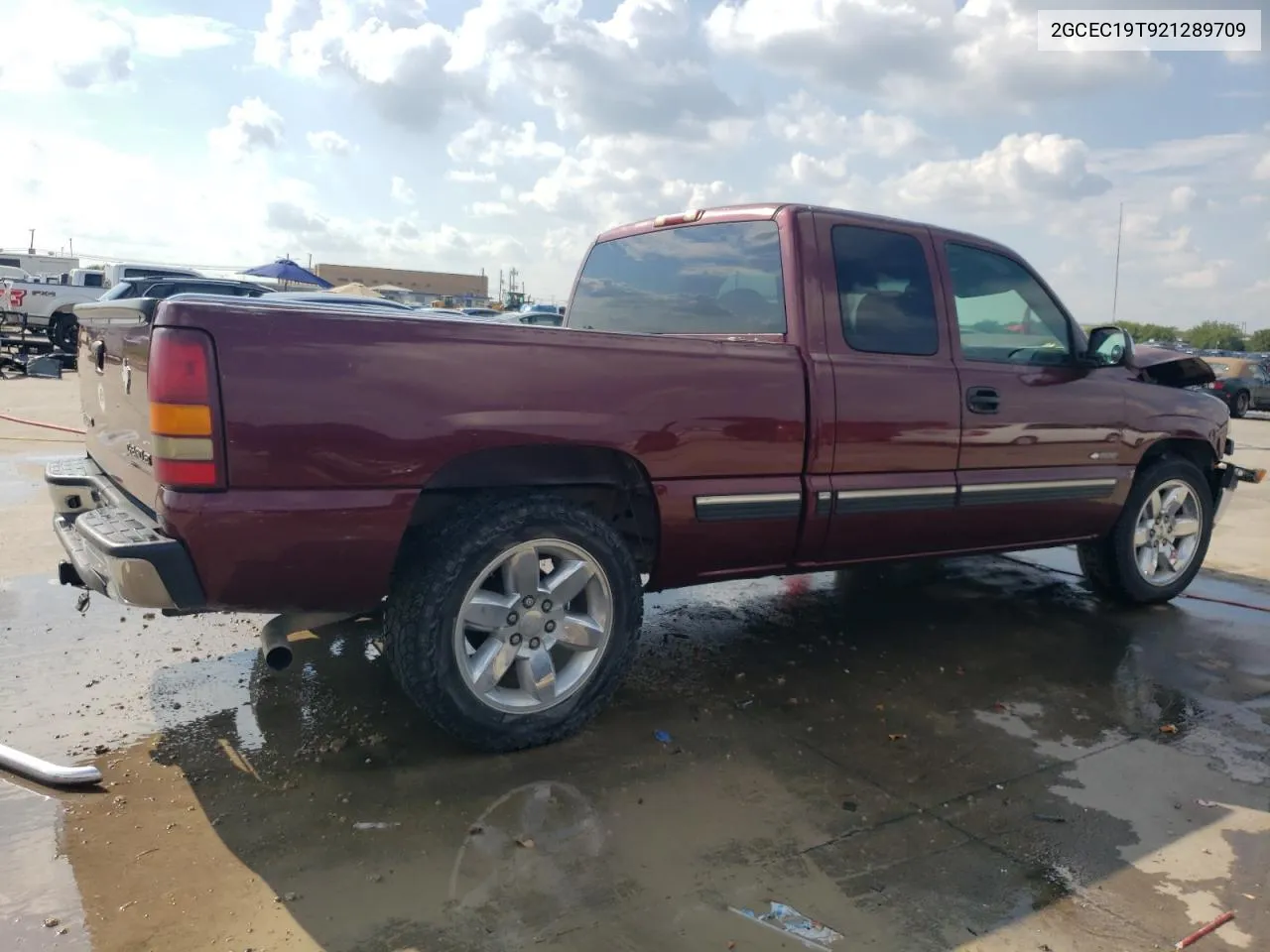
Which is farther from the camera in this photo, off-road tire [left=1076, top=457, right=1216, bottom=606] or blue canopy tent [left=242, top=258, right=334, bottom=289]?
blue canopy tent [left=242, top=258, right=334, bottom=289]

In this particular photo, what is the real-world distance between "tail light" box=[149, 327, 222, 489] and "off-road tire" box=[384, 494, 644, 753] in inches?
28.2

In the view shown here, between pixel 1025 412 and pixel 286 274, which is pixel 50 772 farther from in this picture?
pixel 286 274

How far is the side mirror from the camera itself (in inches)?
185

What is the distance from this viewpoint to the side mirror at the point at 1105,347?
471cm

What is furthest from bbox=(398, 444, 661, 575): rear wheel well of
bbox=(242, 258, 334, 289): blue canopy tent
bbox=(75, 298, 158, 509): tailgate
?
bbox=(242, 258, 334, 289): blue canopy tent

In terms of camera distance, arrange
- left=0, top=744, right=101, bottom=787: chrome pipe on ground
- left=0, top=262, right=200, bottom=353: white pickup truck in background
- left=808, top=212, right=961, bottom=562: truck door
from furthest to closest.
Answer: left=0, top=262, right=200, bottom=353: white pickup truck in background
left=808, top=212, right=961, bottom=562: truck door
left=0, top=744, right=101, bottom=787: chrome pipe on ground

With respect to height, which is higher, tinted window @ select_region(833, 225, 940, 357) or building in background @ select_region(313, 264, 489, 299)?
building in background @ select_region(313, 264, 489, 299)

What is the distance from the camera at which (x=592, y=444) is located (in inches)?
127

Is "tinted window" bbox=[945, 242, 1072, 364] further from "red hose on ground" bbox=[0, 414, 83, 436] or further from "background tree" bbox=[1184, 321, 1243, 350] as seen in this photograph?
"background tree" bbox=[1184, 321, 1243, 350]

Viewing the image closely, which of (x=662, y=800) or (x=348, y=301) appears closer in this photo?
(x=662, y=800)

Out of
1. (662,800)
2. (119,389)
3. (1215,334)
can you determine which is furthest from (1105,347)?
(1215,334)

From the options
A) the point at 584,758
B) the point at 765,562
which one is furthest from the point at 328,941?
the point at 765,562

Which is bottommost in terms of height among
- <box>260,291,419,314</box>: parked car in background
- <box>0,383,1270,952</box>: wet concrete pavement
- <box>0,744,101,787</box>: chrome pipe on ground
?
<box>0,383,1270,952</box>: wet concrete pavement

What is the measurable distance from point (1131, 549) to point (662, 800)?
3.44 metres
